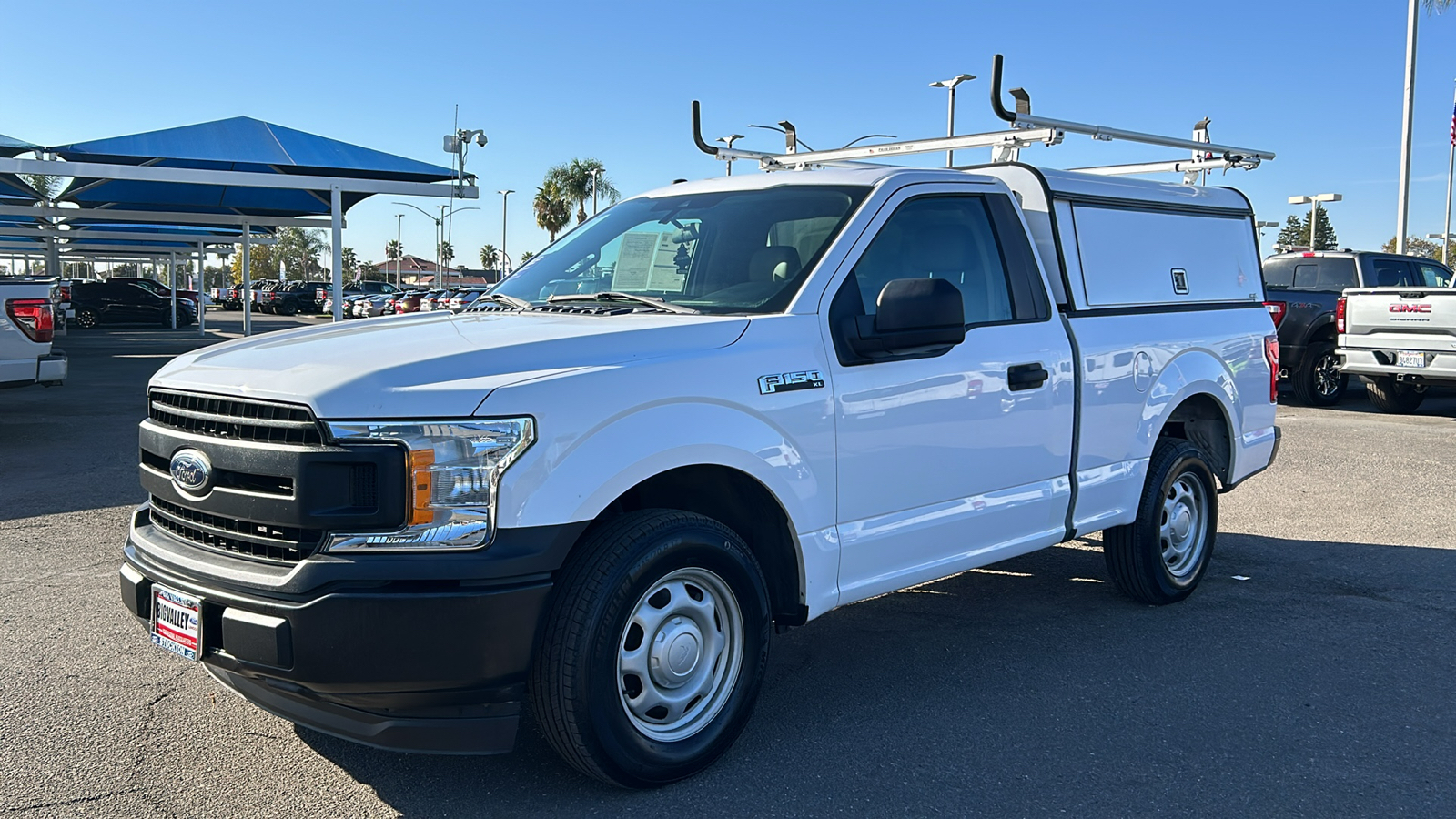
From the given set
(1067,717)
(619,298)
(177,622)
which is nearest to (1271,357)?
(1067,717)

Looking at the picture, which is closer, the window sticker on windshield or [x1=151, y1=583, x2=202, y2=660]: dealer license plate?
[x1=151, y1=583, x2=202, y2=660]: dealer license plate

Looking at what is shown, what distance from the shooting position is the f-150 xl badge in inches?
149

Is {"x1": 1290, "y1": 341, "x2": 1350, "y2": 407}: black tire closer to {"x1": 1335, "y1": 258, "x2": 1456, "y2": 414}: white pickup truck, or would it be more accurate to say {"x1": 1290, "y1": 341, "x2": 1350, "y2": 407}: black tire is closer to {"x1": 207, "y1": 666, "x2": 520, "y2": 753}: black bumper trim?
{"x1": 1335, "y1": 258, "x2": 1456, "y2": 414}: white pickup truck

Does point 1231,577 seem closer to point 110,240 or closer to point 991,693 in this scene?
point 991,693

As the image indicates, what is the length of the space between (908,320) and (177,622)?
2.47m

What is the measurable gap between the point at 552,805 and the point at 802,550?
1.14 m

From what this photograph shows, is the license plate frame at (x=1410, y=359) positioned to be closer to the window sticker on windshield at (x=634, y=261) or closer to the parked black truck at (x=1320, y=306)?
the parked black truck at (x=1320, y=306)

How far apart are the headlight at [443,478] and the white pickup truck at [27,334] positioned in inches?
344

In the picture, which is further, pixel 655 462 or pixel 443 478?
pixel 655 462

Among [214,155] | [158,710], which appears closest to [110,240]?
[214,155]

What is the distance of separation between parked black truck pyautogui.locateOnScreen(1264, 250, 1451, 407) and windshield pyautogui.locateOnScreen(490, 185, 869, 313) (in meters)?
12.3

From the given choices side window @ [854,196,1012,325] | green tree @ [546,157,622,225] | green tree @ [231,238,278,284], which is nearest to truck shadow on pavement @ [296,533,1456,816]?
side window @ [854,196,1012,325]

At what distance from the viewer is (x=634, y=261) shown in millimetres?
4688

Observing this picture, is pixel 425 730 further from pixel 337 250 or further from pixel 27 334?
pixel 337 250
